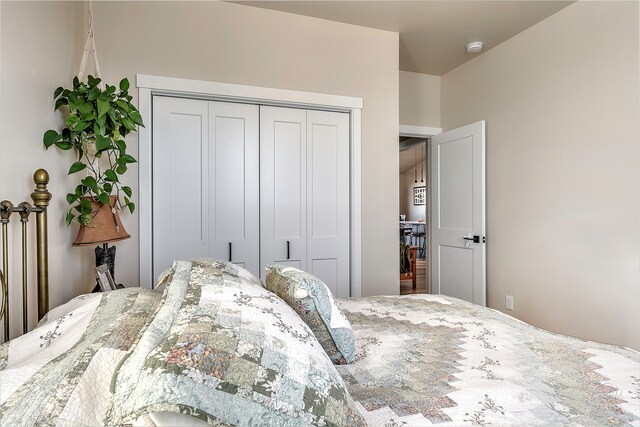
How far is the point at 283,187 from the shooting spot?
9.55 ft

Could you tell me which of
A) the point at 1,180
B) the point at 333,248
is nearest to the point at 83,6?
the point at 1,180

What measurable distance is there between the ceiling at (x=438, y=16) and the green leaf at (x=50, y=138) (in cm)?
171

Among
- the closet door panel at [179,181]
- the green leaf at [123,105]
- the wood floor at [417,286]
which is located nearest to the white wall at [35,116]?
the green leaf at [123,105]

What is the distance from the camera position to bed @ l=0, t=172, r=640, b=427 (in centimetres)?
59

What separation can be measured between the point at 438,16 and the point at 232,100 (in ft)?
5.72

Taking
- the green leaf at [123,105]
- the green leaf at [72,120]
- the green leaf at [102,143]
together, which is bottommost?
→ the green leaf at [102,143]

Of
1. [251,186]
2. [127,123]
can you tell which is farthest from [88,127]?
[251,186]

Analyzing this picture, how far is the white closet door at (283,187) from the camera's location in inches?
113

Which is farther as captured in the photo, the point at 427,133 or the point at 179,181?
the point at 427,133

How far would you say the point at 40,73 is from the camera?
1594 millimetres

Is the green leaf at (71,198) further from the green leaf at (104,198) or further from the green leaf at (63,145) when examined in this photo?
the green leaf at (63,145)

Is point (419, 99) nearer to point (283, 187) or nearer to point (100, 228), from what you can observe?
point (283, 187)

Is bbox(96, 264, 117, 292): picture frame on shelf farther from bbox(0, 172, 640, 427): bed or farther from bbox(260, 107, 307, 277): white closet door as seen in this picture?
bbox(260, 107, 307, 277): white closet door

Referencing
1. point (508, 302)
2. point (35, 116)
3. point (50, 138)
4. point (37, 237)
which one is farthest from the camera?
point (508, 302)
